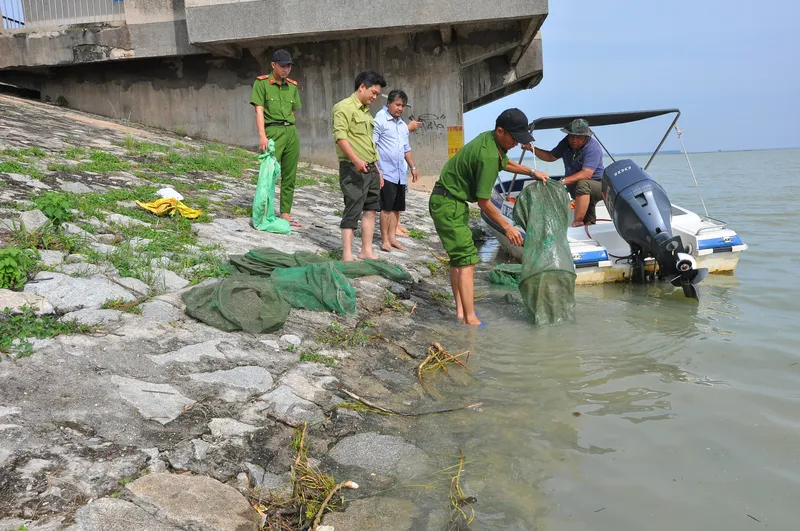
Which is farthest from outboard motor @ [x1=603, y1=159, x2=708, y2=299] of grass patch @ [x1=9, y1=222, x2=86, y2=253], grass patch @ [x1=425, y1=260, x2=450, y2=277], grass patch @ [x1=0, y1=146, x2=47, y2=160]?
grass patch @ [x1=0, y1=146, x2=47, y2=160]

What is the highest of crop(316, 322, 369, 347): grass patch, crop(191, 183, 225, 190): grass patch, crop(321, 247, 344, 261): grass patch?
crop(191, 183, 225, 190): grass patch

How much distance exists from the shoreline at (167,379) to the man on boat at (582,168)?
2.42 m

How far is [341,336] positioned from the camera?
4.41 meters

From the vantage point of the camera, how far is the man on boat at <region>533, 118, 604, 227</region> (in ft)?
24.7

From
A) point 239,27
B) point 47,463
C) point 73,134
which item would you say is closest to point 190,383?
point 47,463

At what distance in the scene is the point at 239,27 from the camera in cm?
1246

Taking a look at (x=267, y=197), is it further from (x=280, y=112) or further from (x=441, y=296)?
(x=441, y=296)

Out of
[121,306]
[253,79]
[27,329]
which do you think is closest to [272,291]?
[121,306]

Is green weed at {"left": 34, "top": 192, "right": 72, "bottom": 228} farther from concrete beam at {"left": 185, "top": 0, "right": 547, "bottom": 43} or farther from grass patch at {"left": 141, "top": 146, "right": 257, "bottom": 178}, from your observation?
concrete beam at {"left": 185, "top": 0, "right": 547, "bottom": 43}

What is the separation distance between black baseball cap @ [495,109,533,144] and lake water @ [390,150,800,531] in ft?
5.53

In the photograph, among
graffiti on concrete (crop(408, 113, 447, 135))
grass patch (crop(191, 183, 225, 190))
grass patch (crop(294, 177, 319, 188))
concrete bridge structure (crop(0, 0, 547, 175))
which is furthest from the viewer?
graffiti on concrete (crop(408, 113, 447, 135))

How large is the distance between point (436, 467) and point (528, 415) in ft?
2.88

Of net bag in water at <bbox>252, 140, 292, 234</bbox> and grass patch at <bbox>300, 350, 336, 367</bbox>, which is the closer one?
grass patch at <bbox>300, 350, 336, 367</bbox>

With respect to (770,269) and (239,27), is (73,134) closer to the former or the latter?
(239,27)
